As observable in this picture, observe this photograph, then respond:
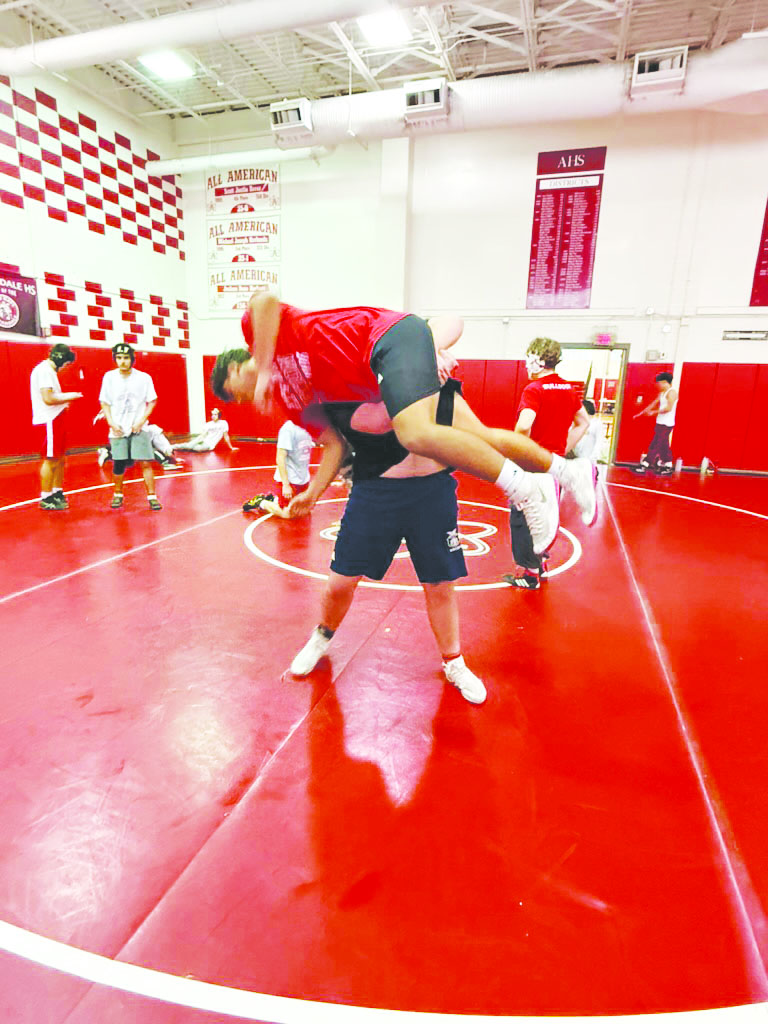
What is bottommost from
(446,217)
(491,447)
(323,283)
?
(491,447)

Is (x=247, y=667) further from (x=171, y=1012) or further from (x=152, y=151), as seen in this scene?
(x=152, y=151)

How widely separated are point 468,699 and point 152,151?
37.2 ft

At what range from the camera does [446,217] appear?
361 inches

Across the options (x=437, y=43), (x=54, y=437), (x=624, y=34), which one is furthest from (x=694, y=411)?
(x=54, y=437)

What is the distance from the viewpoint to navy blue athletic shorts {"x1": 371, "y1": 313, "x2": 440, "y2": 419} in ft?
4.52

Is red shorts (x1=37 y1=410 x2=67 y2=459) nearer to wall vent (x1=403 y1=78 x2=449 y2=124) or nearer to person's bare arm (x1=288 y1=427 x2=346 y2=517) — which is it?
person's bare arm (x1=288 y1=427 x2=346 y2=517)

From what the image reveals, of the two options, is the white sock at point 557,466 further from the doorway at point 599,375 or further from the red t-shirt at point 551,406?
the doorway at point 599,375

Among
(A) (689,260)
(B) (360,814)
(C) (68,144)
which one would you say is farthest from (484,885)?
(C) (68,144)

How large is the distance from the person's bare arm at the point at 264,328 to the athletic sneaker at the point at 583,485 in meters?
1.09

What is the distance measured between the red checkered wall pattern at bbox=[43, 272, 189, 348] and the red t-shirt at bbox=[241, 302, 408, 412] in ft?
26.4

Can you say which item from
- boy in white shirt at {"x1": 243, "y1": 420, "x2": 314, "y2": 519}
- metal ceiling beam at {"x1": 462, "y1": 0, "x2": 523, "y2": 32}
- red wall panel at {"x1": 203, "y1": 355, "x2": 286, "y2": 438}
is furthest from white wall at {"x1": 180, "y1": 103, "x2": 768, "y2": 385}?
boy in white shirt at {"x1": 243, "y1": 420, "x2": 314, "y2": 519}

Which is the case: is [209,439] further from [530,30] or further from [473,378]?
[530,30]

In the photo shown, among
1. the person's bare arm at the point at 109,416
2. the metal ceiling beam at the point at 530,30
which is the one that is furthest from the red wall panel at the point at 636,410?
the person's bare arm at the point at 109,416

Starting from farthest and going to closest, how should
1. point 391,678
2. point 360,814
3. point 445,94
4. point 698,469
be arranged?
point 698,469, point 445,94, point 391,678, point 360,814
